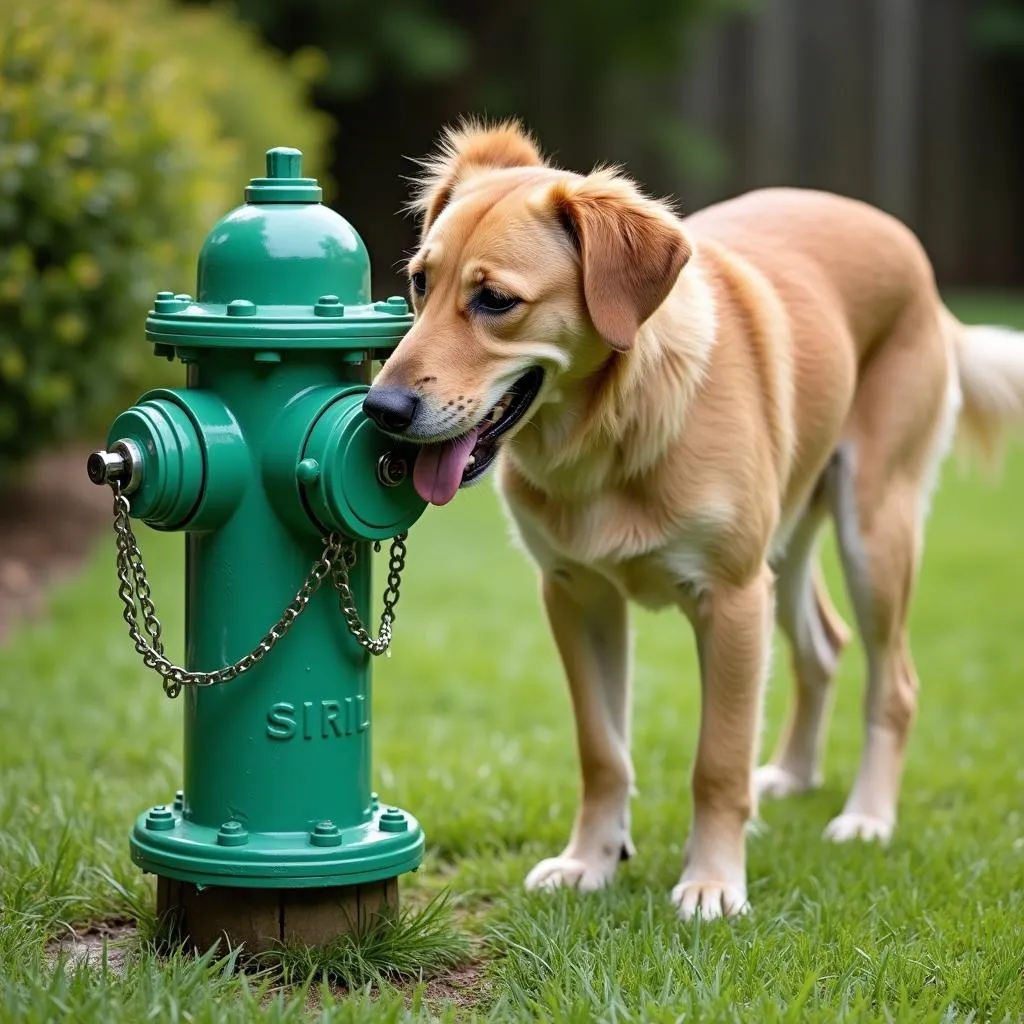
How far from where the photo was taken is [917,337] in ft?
15.0

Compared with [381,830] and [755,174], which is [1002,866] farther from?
[755,174]

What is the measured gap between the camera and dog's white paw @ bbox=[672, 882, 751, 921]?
137 inches

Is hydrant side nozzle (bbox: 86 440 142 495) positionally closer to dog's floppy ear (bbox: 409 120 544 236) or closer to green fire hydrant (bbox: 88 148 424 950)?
green fire hydrant (bbox: 88 148 424 950)

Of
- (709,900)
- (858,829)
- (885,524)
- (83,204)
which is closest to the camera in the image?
(709,900)

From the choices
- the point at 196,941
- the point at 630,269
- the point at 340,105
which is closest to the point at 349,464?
the point at 630,269

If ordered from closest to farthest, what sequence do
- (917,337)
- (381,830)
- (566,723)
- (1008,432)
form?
1. (381,830)
2. (917,337)
3. (1008,432)
4. (566,723)

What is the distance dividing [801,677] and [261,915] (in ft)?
7.34

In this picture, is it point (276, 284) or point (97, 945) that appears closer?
point (276, 284)

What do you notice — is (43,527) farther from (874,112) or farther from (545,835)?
(874,112)

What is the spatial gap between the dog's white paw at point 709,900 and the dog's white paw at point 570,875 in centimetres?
22

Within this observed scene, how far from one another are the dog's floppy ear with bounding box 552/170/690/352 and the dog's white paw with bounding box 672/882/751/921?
1233 millimetres

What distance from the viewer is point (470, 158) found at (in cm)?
378

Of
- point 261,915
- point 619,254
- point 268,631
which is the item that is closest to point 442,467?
point 268,631

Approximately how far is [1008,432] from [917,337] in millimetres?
707
